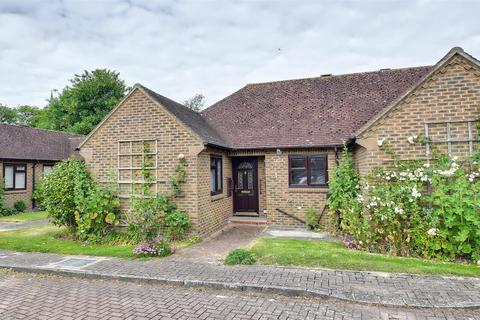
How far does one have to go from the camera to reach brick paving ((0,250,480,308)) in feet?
15.0

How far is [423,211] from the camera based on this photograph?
6.81 metres

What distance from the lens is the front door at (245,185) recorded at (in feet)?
41.0

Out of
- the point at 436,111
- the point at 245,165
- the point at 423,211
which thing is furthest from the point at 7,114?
the point at 423,211

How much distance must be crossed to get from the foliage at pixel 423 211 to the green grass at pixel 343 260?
45 cm

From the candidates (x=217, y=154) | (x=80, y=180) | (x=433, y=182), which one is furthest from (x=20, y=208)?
(x=433, y=182)

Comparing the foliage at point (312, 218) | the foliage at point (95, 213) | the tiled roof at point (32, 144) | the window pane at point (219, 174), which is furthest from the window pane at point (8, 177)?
the foliage at point (312, 218)

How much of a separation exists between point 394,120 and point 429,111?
2.66 feet

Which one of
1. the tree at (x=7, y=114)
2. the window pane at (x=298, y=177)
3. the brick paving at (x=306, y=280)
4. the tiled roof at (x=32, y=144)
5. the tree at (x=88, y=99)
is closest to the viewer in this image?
the brick paving at (x=306, y=280)

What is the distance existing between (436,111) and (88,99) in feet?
117

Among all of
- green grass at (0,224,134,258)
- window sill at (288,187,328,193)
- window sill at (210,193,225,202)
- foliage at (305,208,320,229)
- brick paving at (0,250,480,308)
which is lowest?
green grass at (0,224,134,258)

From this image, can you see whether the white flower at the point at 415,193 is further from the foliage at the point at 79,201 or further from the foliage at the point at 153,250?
the foliage at the point at 79,201

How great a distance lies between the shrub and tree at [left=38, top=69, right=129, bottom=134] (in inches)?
994

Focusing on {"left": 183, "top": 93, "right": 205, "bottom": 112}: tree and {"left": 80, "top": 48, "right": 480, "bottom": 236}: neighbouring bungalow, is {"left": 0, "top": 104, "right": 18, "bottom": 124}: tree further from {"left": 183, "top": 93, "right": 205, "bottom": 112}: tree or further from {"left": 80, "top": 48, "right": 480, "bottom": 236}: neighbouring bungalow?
{"left": 80, "top": 48, "right": 480, "bottom": 236}: neighbouring bungalow

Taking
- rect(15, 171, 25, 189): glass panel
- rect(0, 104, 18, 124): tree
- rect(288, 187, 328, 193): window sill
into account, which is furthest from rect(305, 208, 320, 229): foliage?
rect(0, 104, 18, 124): tree
